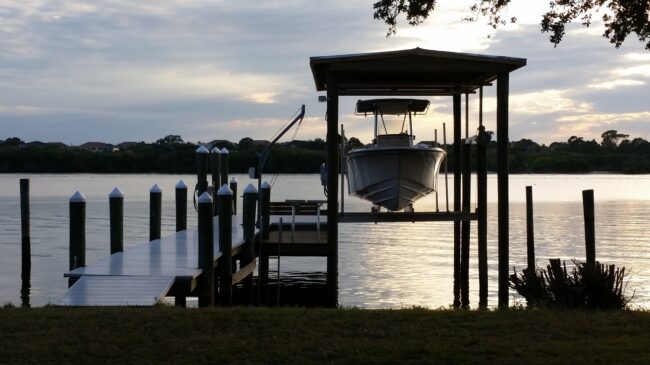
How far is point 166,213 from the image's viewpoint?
49188mm

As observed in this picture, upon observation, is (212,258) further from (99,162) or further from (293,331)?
(99,162)

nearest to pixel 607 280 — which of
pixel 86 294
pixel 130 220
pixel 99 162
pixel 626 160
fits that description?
pixel 86 294

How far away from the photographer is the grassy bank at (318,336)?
7.57 m

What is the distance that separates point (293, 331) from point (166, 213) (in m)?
41.7

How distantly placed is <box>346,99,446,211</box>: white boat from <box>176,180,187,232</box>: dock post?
169 inches

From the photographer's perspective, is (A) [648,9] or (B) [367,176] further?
(B) [367,176]

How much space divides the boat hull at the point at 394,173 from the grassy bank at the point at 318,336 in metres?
9.36

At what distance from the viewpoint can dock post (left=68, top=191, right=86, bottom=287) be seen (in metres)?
14.5

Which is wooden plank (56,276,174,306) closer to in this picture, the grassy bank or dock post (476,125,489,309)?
the grassy bank

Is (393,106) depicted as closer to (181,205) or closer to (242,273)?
(242,273)

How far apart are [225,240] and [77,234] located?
2.56m

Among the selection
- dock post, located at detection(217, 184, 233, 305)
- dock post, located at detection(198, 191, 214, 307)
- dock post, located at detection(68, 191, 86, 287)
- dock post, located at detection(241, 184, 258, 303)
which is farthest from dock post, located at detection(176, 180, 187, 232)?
dock post, located at detection(198, 191, 214, 307)

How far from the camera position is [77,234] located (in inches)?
580

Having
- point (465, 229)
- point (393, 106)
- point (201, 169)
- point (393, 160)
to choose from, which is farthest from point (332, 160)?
point (201, 169)
